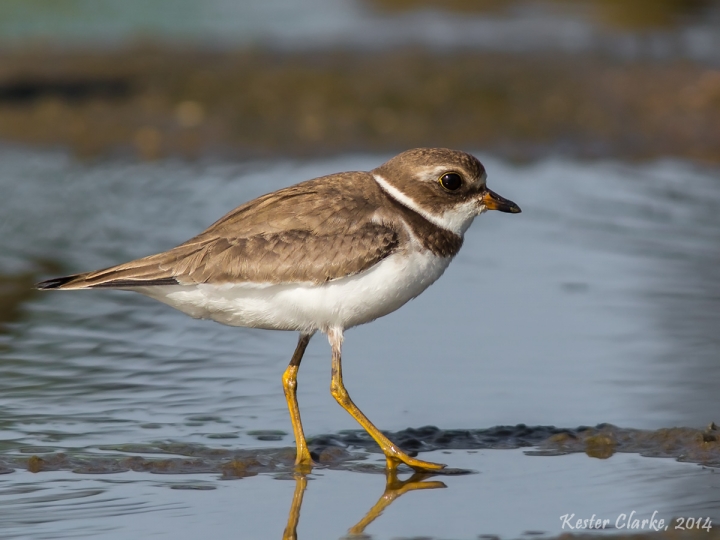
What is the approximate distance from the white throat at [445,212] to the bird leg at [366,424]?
0.82m

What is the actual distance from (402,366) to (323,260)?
1644mm

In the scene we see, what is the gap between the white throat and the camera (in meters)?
6.77

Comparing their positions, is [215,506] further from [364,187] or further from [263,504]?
[364,187]

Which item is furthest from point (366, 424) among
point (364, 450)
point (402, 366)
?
point (402, 366)

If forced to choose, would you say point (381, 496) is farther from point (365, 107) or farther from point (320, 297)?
point (365, 107)

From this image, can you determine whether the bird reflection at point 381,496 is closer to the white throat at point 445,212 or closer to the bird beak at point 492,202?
the white throat at point 445,212

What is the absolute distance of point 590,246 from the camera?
34.9 ft

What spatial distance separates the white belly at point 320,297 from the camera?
6.43m

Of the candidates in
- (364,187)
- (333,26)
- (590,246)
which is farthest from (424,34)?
(364,187)

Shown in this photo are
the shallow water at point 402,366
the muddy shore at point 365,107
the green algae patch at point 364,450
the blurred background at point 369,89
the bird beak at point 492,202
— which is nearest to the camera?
the shallow water at point 402,366

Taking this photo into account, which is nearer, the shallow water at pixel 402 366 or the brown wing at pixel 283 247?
the shallow water at pixel 402 366

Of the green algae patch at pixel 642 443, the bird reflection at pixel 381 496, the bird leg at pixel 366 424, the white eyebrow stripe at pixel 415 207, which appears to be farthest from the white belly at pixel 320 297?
the green algae patch at pixel 642 443

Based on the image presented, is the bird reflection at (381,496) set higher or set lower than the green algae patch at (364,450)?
lower

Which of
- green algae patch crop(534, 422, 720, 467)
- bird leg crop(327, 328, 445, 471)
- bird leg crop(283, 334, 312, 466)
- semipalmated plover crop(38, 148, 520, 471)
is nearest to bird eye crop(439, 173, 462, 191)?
semipalmated plover crop(38, 148, 520, 471)
